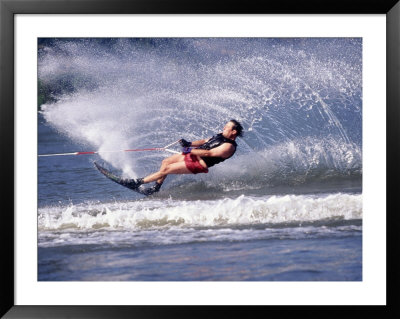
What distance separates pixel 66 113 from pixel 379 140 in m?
2.03

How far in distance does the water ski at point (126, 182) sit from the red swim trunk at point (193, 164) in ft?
0.94

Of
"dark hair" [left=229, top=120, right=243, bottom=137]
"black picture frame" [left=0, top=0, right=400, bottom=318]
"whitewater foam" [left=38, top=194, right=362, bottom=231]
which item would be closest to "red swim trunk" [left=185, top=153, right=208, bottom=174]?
"whitewater foam" [left=38, top=194, right=362, bottom=231]

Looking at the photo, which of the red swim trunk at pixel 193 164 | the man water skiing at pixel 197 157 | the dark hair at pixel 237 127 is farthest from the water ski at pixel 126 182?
the dark hair at pixel 237 127

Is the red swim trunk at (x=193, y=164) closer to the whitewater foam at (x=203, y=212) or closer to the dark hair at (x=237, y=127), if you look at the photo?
the whitewater foam at (x=203, y=212)

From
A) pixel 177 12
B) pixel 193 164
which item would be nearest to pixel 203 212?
pixel 193 164

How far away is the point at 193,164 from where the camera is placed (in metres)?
3.14

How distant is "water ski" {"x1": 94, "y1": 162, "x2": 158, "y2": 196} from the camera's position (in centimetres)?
311

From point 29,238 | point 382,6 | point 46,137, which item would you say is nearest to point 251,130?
point 382,6

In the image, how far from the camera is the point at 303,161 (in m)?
3.15

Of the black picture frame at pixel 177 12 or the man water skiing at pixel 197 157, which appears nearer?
the black picture frame at pixel 177 12

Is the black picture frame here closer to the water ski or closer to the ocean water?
the ocean water

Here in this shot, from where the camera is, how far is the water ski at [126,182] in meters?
3.11

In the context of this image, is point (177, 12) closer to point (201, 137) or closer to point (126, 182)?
point (201, 137)

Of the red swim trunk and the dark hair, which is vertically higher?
the dark hair
